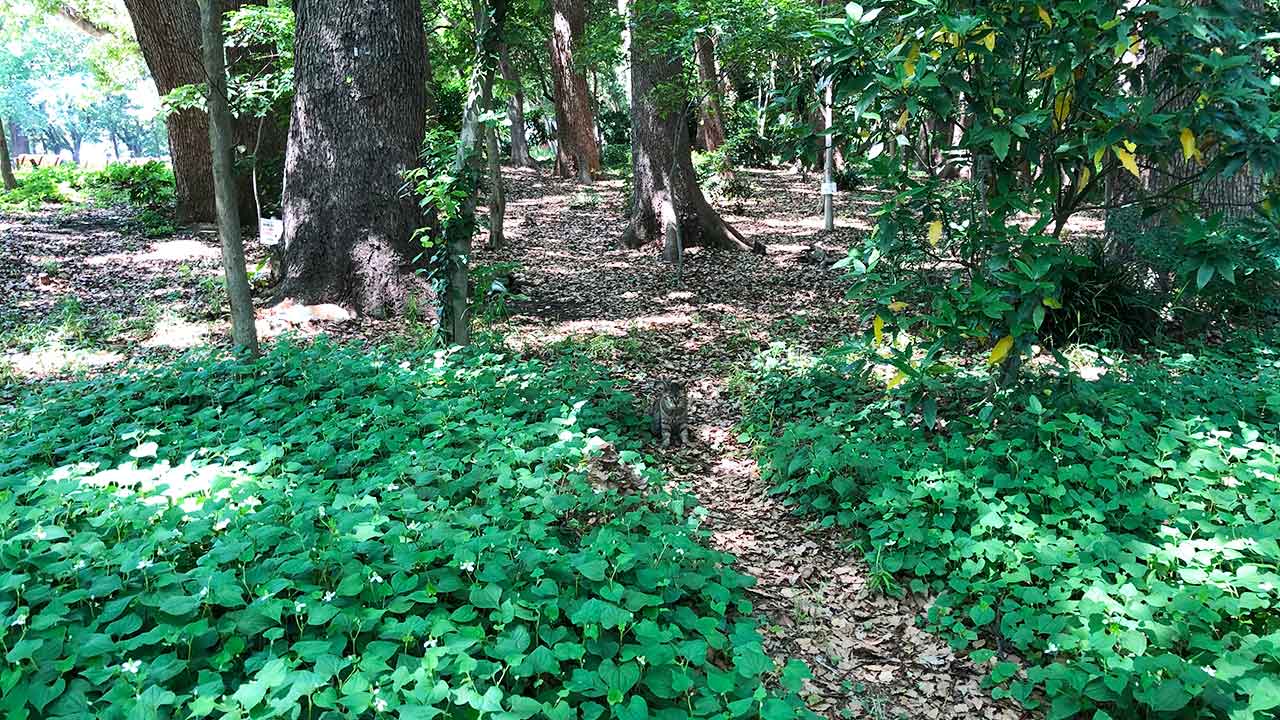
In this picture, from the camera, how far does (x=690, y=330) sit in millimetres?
6703

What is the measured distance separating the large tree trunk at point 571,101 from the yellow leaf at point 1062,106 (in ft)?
39.1

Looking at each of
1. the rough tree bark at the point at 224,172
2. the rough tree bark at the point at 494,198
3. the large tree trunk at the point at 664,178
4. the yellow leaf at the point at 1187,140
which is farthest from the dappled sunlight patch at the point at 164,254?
the yellow leaf at the point at 1187,140

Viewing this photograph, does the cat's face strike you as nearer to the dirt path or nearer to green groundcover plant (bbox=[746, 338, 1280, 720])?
the dirt path

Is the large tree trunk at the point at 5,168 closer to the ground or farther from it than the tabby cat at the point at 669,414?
farther from it

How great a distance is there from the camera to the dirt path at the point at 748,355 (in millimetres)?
2750

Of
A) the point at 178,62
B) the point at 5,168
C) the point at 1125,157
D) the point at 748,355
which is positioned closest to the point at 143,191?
the point at 178,62

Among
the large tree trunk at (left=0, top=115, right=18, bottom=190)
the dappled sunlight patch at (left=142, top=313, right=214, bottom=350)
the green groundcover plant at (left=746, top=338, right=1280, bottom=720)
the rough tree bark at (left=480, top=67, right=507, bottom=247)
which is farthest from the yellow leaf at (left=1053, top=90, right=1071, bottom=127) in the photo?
the large tree trunk at (left=0, top=115, right=18, bottom=190)

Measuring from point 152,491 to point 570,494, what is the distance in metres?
1.52

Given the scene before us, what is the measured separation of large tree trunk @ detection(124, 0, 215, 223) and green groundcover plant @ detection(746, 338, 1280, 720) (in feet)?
27.9

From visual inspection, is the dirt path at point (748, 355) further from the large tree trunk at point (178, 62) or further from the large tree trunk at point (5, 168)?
the large tree trunk at point (5, 168)

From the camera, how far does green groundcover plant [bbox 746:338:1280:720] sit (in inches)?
90.4

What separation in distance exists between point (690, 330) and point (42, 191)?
1186 centimetres

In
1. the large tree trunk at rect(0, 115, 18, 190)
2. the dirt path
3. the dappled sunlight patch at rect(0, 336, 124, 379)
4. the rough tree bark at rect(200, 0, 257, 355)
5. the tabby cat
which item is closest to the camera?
the dirt path

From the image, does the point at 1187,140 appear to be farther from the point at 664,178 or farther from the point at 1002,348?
the point at 664,178
